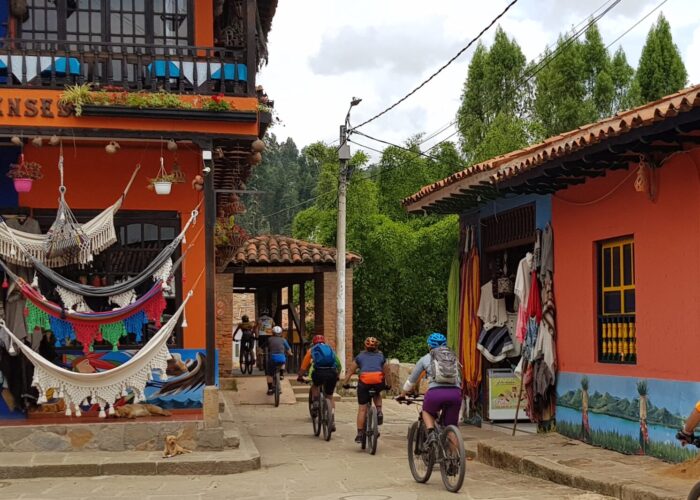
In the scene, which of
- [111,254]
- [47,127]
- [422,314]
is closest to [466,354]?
[111,254]

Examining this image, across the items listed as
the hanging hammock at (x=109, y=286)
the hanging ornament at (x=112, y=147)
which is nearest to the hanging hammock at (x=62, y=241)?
the hanging hammock at (x=109, y=286)

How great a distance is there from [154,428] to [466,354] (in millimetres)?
6242

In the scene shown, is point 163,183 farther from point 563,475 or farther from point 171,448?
point 563,475

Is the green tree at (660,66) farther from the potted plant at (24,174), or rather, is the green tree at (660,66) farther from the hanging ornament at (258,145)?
the potted plant at (24,174)

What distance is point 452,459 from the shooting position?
32.6 ft

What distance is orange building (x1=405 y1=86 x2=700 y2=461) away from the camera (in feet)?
33.0

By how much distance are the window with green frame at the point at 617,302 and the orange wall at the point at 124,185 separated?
5.45 meters

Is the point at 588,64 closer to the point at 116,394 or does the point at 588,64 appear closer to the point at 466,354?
the point at 466,354

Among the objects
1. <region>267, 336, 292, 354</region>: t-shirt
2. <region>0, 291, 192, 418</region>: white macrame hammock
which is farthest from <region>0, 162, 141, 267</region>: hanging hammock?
<region>267, 336, 292, 354</region>: t-shirt

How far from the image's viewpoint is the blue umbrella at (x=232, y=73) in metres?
13.3

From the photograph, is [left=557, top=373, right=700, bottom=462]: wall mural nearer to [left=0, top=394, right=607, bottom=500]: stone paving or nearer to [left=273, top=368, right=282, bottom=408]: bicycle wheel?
[left=0, top=394, right=607, bottom=500]: stone paving

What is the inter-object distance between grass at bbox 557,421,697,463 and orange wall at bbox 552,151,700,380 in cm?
74

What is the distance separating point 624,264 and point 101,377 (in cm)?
669

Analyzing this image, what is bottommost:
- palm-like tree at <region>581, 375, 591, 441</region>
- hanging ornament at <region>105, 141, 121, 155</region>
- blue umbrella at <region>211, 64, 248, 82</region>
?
palm-like tree at <region>581, 375, 591, 441</region>
